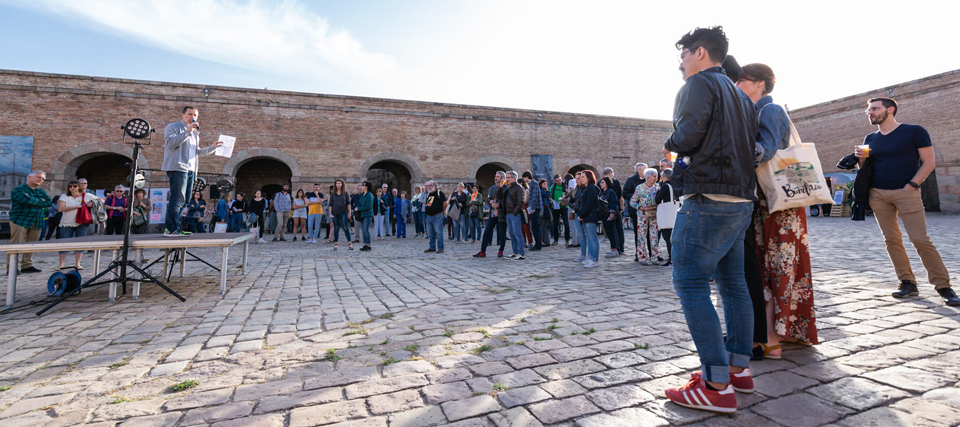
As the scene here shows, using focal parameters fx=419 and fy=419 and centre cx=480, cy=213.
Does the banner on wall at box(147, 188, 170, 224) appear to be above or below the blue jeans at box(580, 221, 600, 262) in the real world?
above

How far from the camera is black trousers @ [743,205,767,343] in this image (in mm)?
2410

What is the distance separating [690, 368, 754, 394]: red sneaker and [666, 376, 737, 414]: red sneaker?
0.15 metres

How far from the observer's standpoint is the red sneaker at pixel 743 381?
202cm

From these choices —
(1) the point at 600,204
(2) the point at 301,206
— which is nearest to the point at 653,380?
(1) the point at 600,204

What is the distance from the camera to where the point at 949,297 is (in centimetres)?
356

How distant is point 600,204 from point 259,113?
1668 cm

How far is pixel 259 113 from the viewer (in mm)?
18203

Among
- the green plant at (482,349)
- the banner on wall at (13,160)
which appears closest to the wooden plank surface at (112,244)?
the green plant at (482,349)

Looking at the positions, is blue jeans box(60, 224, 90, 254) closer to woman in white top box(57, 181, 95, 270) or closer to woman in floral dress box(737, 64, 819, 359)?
woman in white top box(57, 181, 95, 270)

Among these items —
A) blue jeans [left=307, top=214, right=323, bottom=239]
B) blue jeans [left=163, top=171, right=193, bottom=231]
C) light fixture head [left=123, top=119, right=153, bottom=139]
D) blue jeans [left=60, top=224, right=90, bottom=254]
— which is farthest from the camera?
blue jeans [left=307, top=214, right=323, bottom=239]

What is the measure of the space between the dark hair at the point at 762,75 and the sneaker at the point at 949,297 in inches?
110

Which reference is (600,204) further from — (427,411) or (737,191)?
(427,411)

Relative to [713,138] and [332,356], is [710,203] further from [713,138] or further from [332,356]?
[332,356]

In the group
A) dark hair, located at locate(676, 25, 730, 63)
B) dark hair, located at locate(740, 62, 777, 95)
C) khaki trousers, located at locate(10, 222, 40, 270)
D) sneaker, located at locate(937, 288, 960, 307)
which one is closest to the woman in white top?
khaki trousers, located at locate(10, 222, 40, 270)
